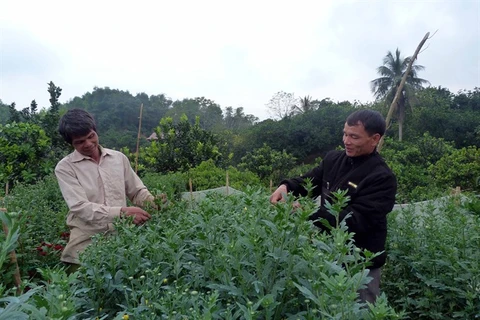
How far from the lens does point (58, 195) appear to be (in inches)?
239

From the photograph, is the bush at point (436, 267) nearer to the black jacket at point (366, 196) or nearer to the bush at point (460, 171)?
the black jacket at point (366, 196)

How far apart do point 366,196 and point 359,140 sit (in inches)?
12.8

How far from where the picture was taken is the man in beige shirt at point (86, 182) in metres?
2.58

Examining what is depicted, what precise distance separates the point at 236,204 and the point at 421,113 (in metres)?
30.7

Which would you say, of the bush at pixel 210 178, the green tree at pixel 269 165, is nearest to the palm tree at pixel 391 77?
the green tree at pixel 269 165

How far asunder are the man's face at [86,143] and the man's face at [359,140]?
151 cm

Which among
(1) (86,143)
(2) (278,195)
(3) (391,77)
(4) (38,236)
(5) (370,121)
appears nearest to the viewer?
(5) (370,121)

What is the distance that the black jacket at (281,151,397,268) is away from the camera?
7.76 ft

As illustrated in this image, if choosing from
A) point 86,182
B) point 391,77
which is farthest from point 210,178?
point 391,77

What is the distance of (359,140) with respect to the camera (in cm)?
253

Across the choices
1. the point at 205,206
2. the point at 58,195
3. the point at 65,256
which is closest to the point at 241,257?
the point at 205,206

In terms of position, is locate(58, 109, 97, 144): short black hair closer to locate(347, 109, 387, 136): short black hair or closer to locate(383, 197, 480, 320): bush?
locate(347, 109, 387, 136): short black hair

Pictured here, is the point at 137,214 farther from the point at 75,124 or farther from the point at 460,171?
the point at 460,171

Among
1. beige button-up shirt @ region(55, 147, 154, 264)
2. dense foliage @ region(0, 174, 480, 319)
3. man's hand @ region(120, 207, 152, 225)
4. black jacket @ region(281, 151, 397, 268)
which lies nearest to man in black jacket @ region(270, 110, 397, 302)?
black jacket @ region(281, 151, 397, 268)
